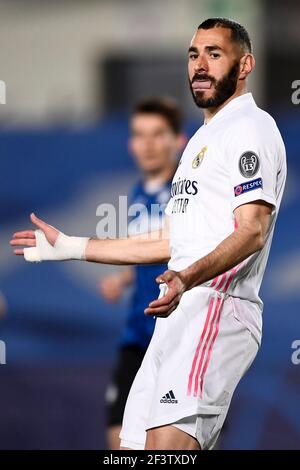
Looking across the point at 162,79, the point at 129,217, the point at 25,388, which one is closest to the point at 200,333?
the point at 129,217

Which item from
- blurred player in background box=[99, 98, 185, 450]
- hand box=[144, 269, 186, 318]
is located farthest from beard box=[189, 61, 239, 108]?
blurred player in background box=[99, 98, 185, 450]

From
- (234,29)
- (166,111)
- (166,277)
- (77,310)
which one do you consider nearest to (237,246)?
(166,277)

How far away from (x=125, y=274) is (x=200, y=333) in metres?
2.63

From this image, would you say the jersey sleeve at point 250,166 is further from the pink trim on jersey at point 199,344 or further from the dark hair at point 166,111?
the dark hair at point 166,111

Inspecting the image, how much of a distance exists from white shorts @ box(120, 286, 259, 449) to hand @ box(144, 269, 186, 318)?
0.48 m

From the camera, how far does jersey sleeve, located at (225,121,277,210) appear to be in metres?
4.89

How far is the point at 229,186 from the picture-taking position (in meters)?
5.03

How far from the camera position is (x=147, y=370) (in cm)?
536

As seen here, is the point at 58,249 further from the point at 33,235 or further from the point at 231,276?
the point at 231,276

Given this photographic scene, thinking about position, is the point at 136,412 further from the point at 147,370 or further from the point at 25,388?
the point at 25,388

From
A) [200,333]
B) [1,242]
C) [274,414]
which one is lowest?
[274,414]

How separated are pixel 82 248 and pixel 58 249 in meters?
0.11

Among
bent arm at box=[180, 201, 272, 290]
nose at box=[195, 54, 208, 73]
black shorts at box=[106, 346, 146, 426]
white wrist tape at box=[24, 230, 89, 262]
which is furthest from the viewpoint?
black shorts at box=[106, 346, 146, 426]

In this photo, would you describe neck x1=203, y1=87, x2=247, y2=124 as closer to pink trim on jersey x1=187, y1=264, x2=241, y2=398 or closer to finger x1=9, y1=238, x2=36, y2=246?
pink trim on jersey x1=187, y1=264, x2=241, y2=398
